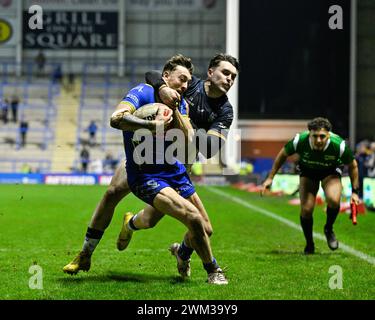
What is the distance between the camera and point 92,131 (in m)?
40.3

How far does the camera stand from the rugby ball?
7000 millimetres

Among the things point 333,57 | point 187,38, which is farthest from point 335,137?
point 187,38

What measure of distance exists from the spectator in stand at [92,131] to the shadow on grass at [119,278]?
31634 mm

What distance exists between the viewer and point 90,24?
4538 centimetres

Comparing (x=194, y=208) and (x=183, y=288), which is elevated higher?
(x=194, y=208)

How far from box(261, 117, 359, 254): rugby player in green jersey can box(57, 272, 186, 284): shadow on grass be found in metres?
2.49

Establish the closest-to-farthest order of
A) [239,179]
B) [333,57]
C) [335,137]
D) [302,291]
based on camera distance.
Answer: [302,291] < [335,137] < [239,179] < [333,57]

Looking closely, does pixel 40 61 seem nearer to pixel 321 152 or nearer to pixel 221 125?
pixel 321 152

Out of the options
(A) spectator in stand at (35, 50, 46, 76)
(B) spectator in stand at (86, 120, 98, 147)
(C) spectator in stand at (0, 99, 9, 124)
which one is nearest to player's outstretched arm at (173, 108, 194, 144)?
(B) spectator in stand at (86, 120, 98, 147)

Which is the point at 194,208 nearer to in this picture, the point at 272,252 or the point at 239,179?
the point at 272,252

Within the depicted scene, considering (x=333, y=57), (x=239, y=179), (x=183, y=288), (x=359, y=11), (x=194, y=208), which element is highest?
(x=359, y=11)

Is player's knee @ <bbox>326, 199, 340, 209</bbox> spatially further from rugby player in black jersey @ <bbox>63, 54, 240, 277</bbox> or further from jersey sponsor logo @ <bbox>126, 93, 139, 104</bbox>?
jersey sponsor logo @ <bbox>126, 93, 139, 104</bbox>
